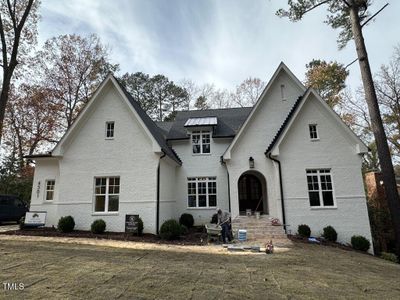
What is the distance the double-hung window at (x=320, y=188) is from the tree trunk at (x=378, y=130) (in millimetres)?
2315

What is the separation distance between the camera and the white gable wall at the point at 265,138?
13289 millimetres

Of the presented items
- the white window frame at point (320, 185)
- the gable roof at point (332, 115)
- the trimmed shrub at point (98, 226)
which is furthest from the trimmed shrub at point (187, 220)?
the white window frame at point (320, 185)

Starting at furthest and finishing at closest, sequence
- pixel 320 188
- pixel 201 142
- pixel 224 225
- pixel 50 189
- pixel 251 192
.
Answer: pixel 201 142 → pixel 251 192 → pixel 50 189 → pixel 320 188 → pixel 224 225

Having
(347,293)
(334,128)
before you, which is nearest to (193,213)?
(334,128)

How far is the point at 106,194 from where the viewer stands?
12.6 meters

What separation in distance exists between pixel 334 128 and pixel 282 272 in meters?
9.47

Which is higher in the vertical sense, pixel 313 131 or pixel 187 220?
pixel 313 131

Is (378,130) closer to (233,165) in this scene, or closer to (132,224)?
(233,165)

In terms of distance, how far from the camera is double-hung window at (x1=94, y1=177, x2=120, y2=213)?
12562mm

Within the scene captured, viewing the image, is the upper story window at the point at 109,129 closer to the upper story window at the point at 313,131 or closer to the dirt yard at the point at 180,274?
the dirt yard at the point at 180,274

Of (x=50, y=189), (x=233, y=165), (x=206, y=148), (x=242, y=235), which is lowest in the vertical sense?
(x=242, y=235)

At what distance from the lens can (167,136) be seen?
17.1 metres

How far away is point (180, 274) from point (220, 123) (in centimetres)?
1316

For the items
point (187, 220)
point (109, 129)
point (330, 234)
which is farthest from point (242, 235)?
point (109, 129)
